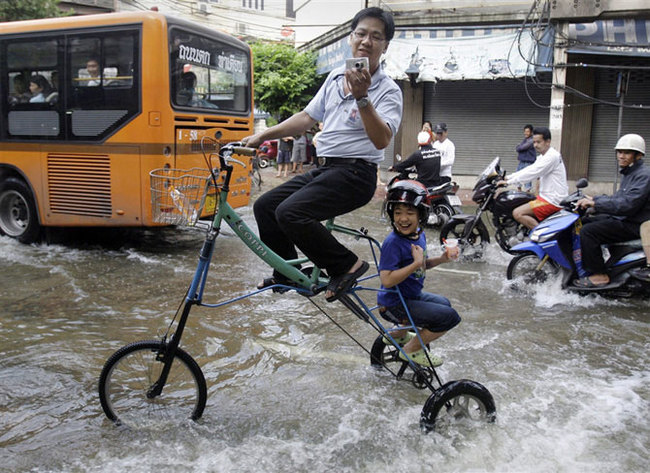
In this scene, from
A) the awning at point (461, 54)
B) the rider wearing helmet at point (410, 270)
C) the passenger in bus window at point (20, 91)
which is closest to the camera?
the rider wearing helmet at point (410, 270)

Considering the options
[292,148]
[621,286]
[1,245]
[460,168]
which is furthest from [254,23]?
[621,286]

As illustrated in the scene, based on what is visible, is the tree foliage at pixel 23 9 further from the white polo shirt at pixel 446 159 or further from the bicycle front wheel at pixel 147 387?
the bicycle front wheel at pixel 147 387

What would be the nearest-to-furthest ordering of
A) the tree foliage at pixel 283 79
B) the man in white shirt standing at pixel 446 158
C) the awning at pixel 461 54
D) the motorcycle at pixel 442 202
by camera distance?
the motorcycle at pixel 442 202, the man in white shirt standing at pixel 446 158, the awning at pixel 461 54, the tree foliage at pixel 283 79

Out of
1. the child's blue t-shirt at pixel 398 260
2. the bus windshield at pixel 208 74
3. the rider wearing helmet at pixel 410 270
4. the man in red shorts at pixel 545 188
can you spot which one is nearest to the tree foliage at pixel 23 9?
the bus windshield at pixel 208 74

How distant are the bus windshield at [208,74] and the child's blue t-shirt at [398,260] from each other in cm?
500

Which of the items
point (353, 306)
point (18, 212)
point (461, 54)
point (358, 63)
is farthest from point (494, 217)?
point (461, 54)

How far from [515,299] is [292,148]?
1373 cm

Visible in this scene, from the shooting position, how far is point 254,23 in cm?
5512

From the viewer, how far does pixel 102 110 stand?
7.72 m

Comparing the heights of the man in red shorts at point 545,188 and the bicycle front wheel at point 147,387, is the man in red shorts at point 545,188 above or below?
above

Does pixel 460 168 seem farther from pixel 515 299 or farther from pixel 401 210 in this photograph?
pixel 401 210

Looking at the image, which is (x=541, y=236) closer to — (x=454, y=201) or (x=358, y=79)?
(x=454, y=201)

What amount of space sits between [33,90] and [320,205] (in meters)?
6.57

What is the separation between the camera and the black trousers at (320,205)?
3.25 meters
